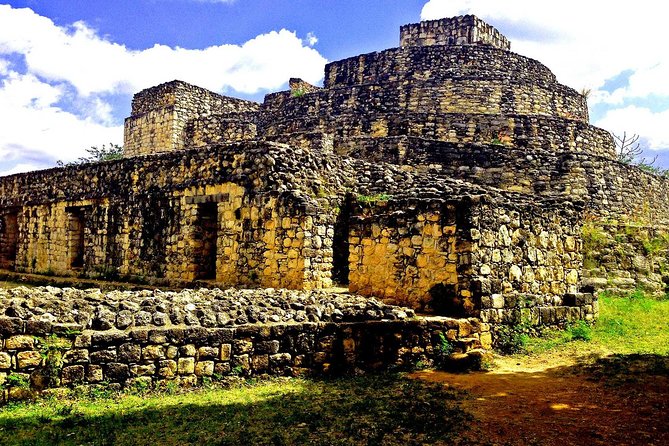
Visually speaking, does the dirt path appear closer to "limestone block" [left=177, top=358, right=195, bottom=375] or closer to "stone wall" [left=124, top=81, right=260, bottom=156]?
"limestone block" [left=177, top=358, right=195, bottom=375]

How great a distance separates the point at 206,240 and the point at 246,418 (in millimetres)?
7440

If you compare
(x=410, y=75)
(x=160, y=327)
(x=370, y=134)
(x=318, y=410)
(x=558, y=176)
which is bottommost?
(x=318, y=410)

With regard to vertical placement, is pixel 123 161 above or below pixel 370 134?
below

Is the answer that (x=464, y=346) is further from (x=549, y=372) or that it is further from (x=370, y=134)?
(x=370, y=134)

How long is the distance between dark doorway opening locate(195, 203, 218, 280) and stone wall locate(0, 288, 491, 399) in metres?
4.56

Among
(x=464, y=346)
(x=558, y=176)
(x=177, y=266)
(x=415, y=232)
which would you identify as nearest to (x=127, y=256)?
(x=177, y=266)

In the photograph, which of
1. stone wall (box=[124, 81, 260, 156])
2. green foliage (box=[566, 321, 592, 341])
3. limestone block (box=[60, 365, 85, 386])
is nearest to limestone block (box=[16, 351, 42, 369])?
limestone block (box=[60, 365, 85, 386])

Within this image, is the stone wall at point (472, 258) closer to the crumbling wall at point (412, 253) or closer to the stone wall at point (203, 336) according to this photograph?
the crumbling wall at point (412, 253)

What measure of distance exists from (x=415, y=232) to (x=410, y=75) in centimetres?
1272

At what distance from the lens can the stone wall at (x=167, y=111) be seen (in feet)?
74.7

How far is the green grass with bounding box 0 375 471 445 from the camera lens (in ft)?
15.8

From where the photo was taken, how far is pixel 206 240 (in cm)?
1238

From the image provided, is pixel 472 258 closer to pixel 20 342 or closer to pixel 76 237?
pixel 20 342

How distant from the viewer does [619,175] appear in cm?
1697
